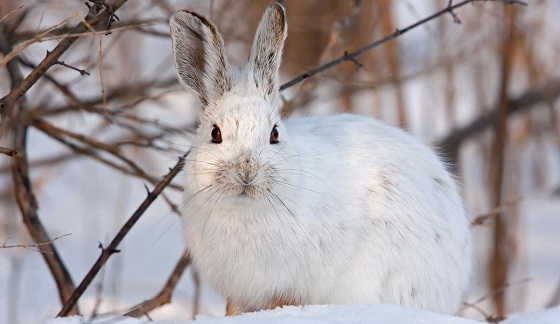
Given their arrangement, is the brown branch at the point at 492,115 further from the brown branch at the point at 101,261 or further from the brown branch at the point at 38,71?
the brown branch at the point at 38,71

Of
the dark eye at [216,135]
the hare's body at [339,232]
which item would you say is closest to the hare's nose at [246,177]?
the hare's body at [339,232]

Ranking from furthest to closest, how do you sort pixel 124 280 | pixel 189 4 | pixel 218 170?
pixel 124 280, pixel 189 4, pixel 218 170

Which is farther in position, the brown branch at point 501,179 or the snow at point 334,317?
the brown branch at point 501,179

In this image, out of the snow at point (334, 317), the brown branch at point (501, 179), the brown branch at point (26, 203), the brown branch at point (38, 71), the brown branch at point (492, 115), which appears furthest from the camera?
the brown branch at point (492, 115)

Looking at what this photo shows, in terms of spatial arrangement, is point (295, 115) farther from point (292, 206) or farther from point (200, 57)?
point (292, 206)

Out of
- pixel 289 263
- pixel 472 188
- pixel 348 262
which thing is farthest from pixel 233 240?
pixel 472 188

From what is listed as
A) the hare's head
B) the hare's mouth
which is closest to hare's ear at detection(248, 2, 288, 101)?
the hare's head

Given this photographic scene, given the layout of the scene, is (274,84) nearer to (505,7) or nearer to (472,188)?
(505,7)
